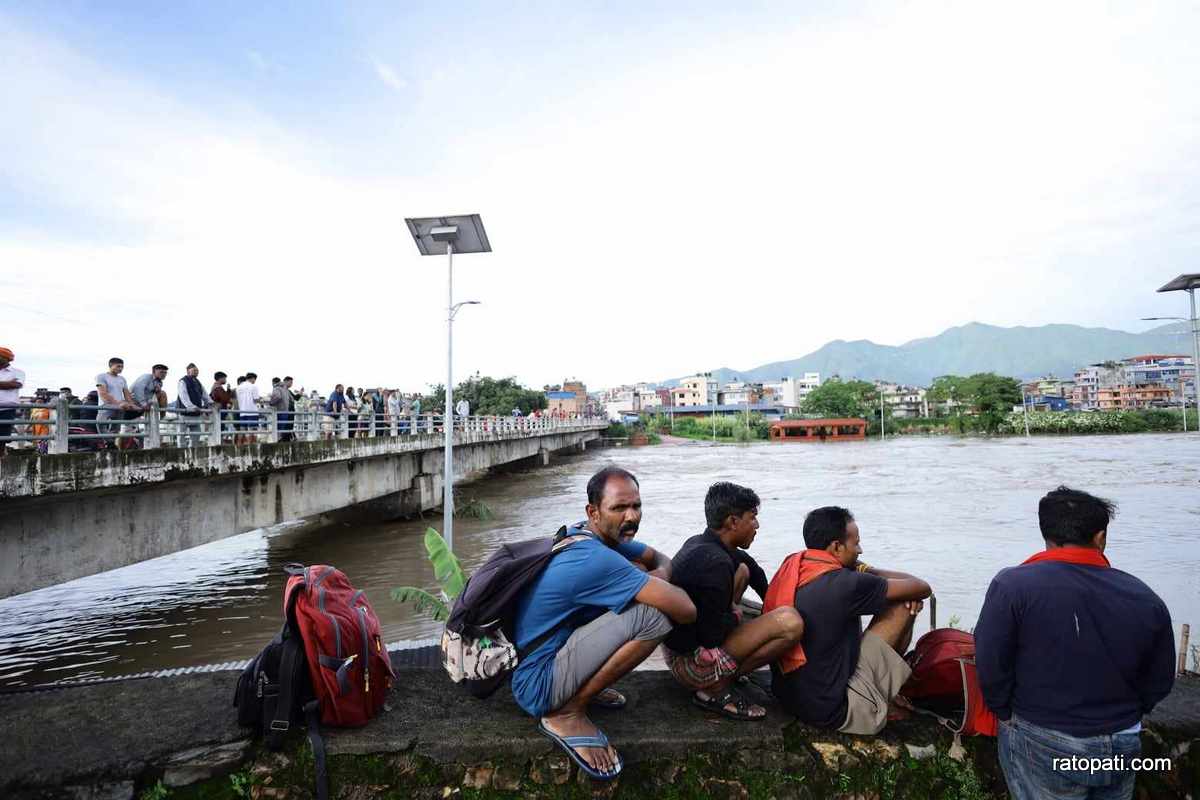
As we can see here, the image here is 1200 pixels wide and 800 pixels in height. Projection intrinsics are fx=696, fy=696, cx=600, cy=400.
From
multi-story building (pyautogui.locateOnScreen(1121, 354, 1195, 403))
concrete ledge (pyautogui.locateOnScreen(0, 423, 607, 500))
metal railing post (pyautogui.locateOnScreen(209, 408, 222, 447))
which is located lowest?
concrete ledge (pyautogui.locateOnScreen(0, 423, 607, 500))

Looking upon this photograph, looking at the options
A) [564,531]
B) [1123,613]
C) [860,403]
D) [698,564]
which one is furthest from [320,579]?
[860,403]

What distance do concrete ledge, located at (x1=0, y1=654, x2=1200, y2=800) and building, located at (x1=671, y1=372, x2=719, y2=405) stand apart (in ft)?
439

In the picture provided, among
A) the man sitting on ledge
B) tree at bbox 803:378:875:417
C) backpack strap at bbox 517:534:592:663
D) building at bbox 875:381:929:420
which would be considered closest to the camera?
backpack strap at bbox 517:534:592:663

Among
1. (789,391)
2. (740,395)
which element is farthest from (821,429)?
(789,391)

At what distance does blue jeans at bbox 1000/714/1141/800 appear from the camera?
2320mm

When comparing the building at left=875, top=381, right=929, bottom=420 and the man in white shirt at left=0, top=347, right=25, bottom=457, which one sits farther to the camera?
the building at left=875, top=381, right=929, bottom=420

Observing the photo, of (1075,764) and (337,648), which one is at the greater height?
(337,648)

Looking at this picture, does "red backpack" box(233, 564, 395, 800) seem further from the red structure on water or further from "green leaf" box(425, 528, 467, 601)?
the red structure on water

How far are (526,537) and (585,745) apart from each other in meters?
14.3

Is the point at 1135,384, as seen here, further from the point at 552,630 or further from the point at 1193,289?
the point at 552,630

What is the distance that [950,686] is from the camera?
3.05 metres

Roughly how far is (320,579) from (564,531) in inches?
42.5

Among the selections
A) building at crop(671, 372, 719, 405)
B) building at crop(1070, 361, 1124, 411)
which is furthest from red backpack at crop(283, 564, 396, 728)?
building at crop(1070, 361, 1124, 411)

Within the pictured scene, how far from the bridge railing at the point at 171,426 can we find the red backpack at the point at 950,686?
7569mm
